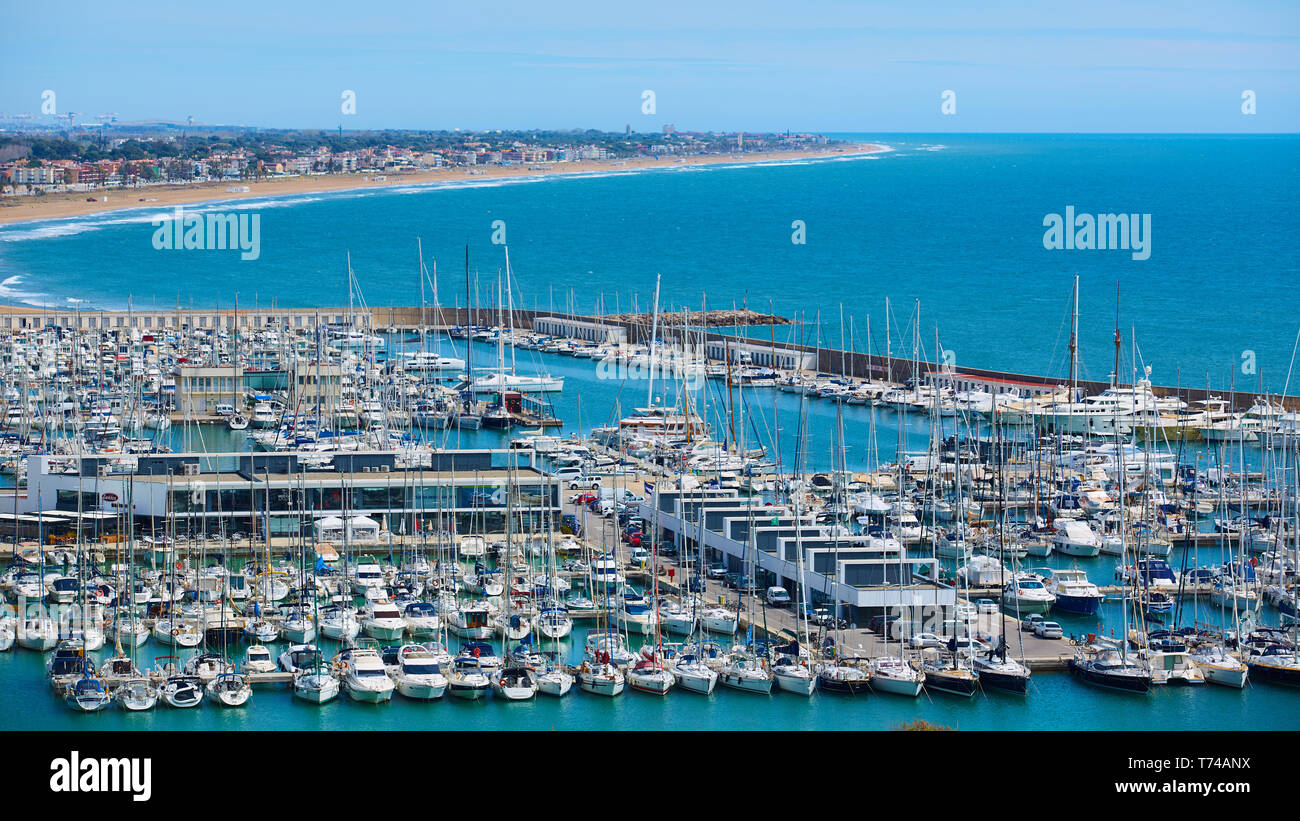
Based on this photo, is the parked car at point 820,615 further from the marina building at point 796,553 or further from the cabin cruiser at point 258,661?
the cabin cruiser at point 258,661

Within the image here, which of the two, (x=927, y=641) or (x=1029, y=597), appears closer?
(x=927, y=641)

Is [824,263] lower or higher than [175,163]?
lower

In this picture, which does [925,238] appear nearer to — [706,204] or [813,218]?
[813,218]

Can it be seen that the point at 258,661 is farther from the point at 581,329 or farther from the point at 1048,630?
the point at 581,329

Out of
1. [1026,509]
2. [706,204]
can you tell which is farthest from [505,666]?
[706,204]

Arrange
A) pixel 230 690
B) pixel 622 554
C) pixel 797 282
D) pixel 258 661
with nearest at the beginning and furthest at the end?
pixel 230 690, pixel 258 661, pixel 622 554, pixel 797 282

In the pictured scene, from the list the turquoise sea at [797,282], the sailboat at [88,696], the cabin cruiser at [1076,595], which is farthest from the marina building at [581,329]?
the sailboat at [88,696]

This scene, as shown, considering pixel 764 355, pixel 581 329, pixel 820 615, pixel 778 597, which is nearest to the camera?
pixel 820 615

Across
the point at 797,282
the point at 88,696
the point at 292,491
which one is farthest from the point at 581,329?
the point at 88,696
